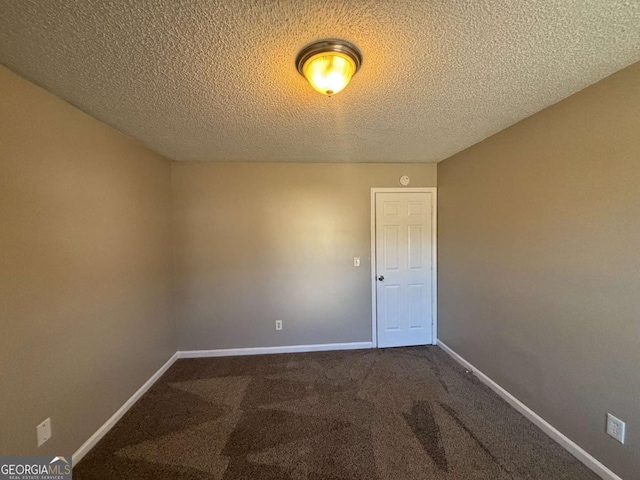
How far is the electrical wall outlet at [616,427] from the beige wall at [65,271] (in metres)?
3.37

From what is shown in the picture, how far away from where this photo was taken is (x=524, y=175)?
6.80 feet

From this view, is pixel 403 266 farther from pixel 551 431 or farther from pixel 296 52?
pixel 296 52

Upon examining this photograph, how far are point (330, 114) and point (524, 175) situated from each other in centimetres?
165

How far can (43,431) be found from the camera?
4.89 ft

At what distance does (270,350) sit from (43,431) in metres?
2.04

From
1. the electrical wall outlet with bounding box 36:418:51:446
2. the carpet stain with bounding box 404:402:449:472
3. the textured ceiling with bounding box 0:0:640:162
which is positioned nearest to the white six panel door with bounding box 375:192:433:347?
the carpet stain with bounding box 404:402:449:472

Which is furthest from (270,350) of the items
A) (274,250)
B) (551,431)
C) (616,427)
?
(616,427)

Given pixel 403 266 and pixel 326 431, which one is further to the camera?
pixel 403 266

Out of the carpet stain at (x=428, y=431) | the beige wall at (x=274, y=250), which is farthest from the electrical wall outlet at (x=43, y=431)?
the carpet stain at (x=428, y=431)

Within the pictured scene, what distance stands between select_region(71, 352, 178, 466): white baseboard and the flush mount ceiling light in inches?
111

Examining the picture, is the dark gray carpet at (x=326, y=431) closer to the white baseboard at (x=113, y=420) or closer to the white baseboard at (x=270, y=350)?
the white baseboard at (x=113, y=420)

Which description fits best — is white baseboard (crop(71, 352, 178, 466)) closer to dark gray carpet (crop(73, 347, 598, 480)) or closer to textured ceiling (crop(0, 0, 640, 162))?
dark gray carpet (crop(73, 347, 598, 480))

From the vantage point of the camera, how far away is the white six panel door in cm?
337

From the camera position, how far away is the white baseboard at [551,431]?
1.57 metres
